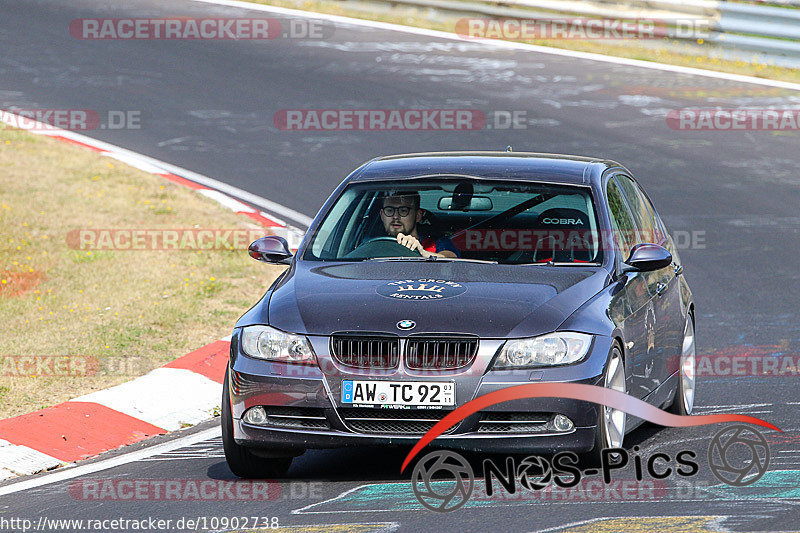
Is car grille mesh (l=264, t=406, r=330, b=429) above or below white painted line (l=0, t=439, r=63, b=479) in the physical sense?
above

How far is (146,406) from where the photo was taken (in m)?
8.24

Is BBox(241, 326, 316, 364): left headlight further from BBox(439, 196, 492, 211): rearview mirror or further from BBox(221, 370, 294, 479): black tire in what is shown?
BBox(439, 196, 492, 211): rearview mirror

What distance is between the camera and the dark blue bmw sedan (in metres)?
6.21

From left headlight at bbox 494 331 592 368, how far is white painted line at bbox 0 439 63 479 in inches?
102

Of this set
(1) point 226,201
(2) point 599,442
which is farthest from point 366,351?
(1) point 226,201

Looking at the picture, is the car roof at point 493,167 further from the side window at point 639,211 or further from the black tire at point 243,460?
the black tire at point 243,460

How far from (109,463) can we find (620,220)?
3213 millimetres

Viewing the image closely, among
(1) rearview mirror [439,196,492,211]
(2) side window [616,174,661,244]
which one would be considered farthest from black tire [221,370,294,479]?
(2) side window [616,174,661,244]

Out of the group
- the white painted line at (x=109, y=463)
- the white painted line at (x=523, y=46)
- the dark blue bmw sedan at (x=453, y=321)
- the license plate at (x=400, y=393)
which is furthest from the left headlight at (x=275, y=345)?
the white painted line at (x=523, y=46)

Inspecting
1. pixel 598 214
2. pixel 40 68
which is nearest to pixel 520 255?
pixel 598 214

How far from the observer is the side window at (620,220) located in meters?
7.64

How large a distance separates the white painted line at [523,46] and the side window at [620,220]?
12.0 m

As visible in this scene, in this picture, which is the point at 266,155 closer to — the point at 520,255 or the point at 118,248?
the point at 118,248

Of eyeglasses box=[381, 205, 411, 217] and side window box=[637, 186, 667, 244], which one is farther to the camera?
side window box=[637, 186, 667, 244]
